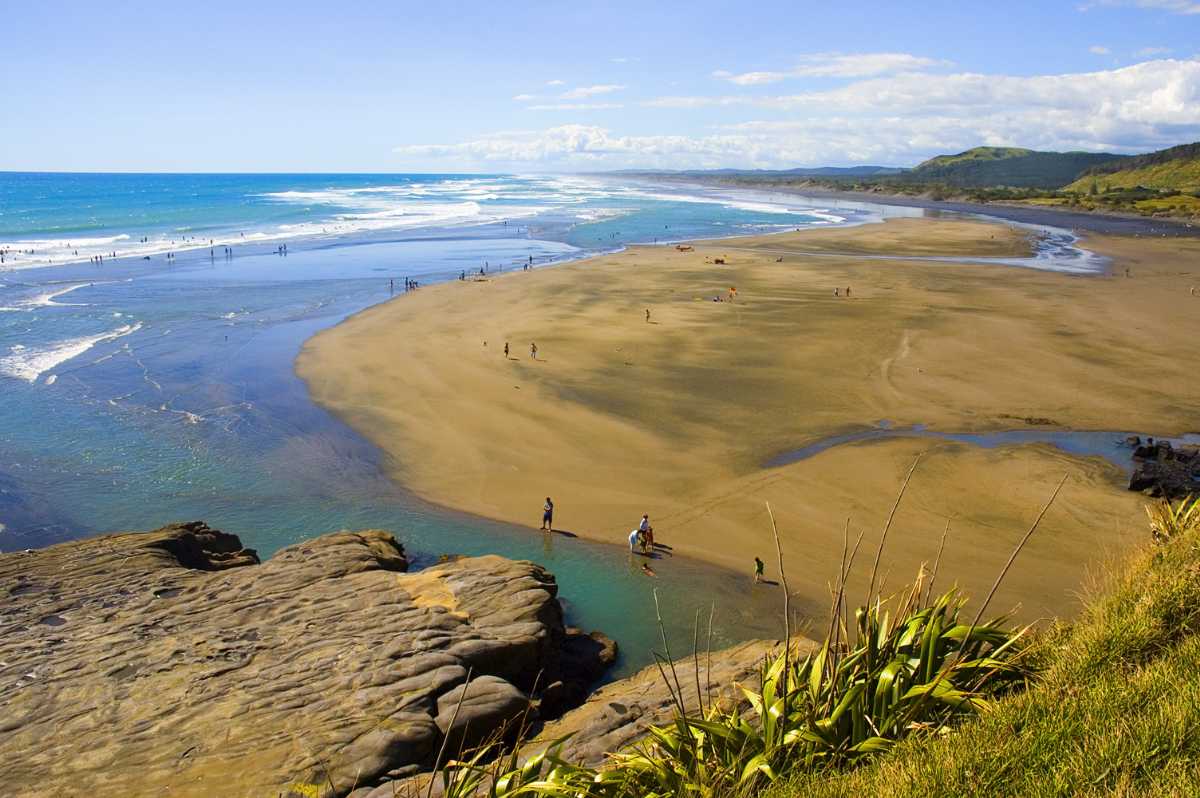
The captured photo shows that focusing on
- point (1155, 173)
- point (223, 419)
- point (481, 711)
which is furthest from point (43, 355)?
point (1155, 173)

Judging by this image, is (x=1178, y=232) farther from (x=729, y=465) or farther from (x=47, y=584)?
(x=47, y=584)

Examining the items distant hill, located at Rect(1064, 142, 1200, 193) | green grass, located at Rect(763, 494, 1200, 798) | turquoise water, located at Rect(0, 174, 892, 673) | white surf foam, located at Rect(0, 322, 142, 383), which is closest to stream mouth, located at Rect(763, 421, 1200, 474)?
turquoise water, located at Rect(0, 174, 892, 673)

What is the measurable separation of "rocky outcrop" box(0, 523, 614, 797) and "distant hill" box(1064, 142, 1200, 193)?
171 metres

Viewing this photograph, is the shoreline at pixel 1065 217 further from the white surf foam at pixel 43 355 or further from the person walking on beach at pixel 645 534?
the white surf foam at pixel 43 355

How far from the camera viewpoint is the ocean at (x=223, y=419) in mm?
17688

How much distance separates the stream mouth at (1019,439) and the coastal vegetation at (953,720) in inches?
674

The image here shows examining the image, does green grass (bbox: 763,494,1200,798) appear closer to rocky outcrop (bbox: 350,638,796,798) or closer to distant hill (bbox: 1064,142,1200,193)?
rocky outcrop (bbox: 350,638,796,798)

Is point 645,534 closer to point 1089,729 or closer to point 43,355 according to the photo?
point 1089,729

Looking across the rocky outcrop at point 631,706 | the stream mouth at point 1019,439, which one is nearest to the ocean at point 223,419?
the rocky outcrop at point 631,706

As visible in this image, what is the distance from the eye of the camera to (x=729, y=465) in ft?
75.4

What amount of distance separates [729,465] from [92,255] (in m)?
66.0

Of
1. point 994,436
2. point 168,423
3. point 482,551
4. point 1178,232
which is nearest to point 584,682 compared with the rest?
point 482,551

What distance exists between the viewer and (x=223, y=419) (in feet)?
88.8

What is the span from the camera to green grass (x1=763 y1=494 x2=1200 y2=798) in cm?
447
